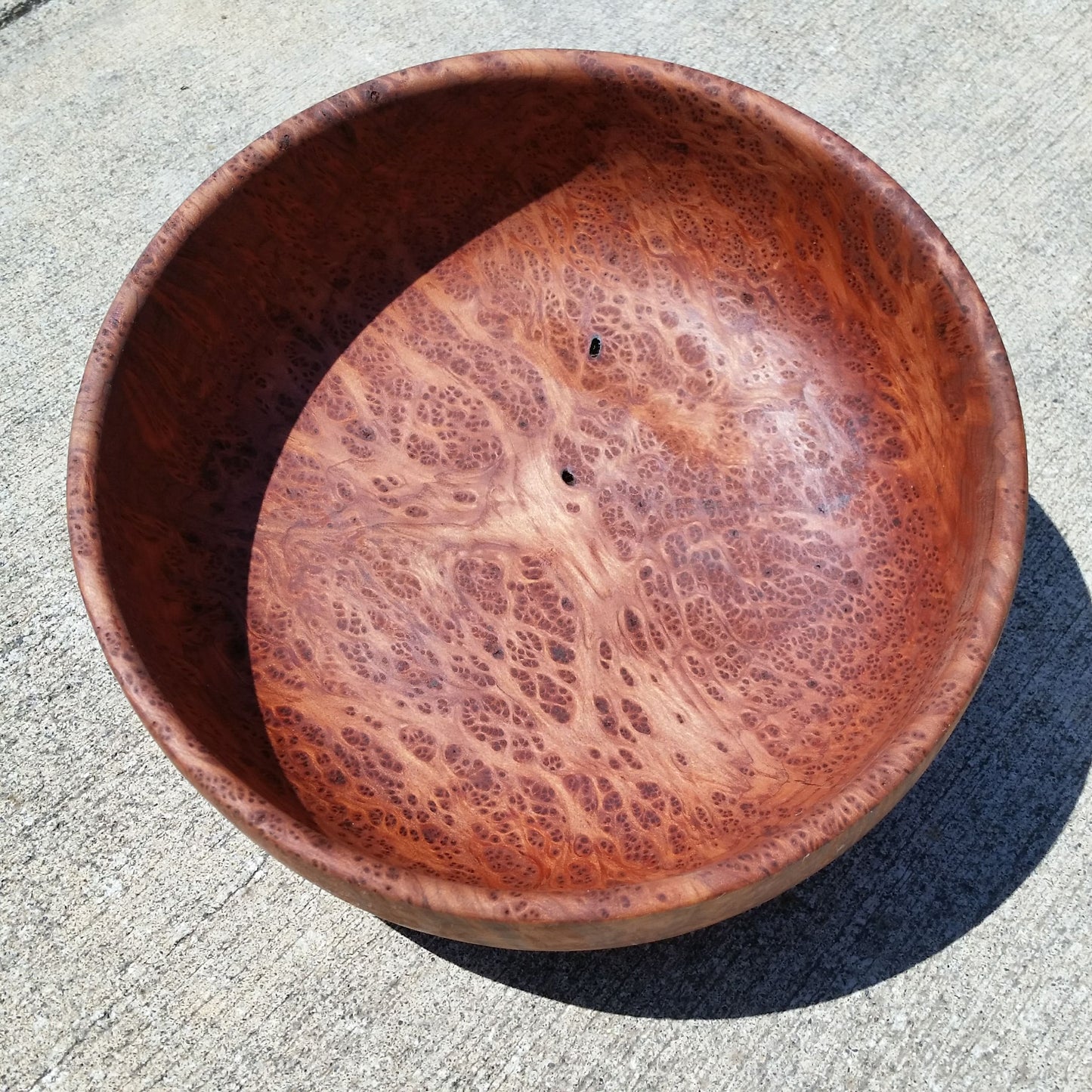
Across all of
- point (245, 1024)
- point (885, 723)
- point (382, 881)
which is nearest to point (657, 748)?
point (885, 723)

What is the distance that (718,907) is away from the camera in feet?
3.08

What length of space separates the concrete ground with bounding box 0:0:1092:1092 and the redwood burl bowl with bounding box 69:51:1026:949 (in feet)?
0.90

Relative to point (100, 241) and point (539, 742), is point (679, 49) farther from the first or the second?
point (539, 742)

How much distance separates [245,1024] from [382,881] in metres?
0.49

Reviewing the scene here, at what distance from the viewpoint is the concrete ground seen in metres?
1.27

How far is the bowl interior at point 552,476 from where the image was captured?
1.15 m

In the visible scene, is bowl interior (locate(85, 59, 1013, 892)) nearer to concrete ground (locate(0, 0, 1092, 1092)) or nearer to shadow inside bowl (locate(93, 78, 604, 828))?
shadow inside bowl (locate(93, 78, 604, 828))

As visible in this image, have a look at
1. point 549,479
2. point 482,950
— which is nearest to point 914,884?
point 482,950

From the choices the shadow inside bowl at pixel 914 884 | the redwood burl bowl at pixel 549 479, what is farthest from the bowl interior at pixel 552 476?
the shadow inside bowl at pixel 914 884

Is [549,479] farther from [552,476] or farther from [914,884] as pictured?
[914,884]

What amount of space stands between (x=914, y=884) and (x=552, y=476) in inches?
24.4

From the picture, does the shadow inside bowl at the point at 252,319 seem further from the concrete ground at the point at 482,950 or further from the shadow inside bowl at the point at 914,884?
the shadow inside bowl at the point at 914,884

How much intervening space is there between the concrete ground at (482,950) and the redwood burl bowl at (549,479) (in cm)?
27

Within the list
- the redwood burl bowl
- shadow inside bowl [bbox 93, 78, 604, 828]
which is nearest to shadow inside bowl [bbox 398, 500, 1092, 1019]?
the redwood burl bowl
